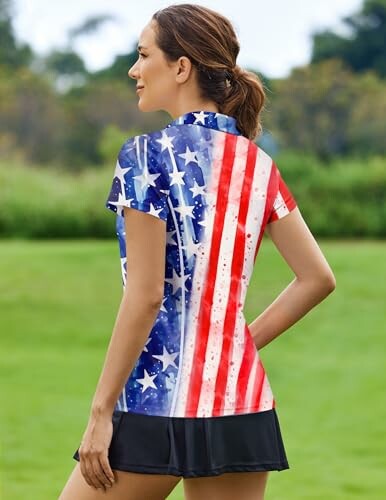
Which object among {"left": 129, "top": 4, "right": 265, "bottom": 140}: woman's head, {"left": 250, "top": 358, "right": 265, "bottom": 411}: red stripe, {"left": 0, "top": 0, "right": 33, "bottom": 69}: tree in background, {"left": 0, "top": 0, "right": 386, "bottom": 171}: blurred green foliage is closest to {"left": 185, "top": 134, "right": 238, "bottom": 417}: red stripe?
{"left": 250, "top": 358, "right": 265, "bottom": 411}: red stripe

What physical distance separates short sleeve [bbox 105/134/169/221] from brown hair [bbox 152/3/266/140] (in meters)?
0.19

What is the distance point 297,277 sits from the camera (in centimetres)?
246

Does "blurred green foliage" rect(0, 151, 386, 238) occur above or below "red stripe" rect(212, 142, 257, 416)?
above

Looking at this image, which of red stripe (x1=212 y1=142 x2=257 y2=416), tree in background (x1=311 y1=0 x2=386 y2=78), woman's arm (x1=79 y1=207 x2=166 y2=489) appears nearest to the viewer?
woman's arm (x1=79 y1=207 x2=166 y2=489)

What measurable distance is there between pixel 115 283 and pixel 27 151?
24070mm

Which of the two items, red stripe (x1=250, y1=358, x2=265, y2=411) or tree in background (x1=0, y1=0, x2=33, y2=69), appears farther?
tree in background (x1=0, y1=0, x2=33, y2=69)

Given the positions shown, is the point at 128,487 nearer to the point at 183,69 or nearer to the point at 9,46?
the point at 183,69

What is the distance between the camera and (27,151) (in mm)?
41031

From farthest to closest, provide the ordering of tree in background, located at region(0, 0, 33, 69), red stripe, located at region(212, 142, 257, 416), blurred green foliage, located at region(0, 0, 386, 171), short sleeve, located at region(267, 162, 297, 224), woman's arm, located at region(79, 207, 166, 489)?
tree in background, located at region(0, 0, 33, 69) < blurred green foliage, located at region(0, 0, 386, 171) < short sleeve, located at region(267, 162, 297, 224) < red stripe, located at region(212, 142, 257, 416) < woman's arm, located at region(79, 207, 166, 489)

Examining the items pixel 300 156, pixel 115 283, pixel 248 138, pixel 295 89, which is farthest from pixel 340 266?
pixel 295 89

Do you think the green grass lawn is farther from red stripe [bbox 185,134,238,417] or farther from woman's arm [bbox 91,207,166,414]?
woman's arm [bbox 91,207,166,414]

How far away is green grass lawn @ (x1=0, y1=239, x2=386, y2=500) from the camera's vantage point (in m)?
7.01

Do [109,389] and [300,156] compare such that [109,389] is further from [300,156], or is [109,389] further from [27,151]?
[27,151]

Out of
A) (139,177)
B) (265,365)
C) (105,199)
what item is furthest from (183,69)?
(105,199)
